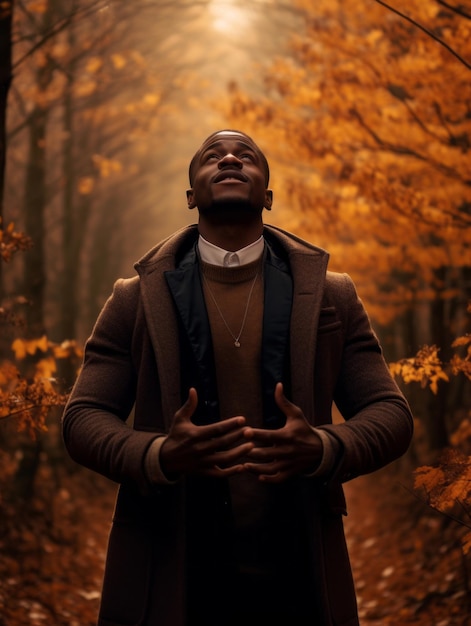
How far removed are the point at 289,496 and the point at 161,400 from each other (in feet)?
1.74

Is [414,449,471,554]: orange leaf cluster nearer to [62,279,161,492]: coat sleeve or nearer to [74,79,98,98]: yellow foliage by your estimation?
[62,279,161,492]: coat sleeve

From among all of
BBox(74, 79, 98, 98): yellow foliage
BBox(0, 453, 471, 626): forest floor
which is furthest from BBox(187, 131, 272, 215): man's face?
BBox(74, 79, 98, 98): yellow foliage

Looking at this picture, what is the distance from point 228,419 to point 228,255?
0.71 meters

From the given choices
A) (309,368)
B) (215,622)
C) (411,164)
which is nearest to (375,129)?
(411,164)

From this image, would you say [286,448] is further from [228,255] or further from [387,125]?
[387,125]

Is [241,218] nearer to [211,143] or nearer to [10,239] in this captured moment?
[211,143]

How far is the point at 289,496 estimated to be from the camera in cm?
272

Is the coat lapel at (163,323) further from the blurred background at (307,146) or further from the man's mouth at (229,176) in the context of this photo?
Result: the blurred background at (307,146)

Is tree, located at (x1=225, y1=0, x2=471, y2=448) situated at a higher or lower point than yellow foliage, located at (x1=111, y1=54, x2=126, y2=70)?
lower

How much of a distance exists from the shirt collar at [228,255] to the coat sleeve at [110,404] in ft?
0.92

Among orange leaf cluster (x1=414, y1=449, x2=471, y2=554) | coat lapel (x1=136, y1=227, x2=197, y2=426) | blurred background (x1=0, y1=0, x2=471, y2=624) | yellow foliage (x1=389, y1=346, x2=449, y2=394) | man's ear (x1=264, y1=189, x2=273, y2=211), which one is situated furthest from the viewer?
blurred background (x1=0, y1=0, x2=471, y2=624)

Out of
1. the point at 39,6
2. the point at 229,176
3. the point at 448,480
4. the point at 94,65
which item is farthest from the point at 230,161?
the point at 94,65

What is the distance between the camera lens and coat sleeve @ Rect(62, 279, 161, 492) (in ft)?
8.32

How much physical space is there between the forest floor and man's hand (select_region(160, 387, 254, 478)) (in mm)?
2912
